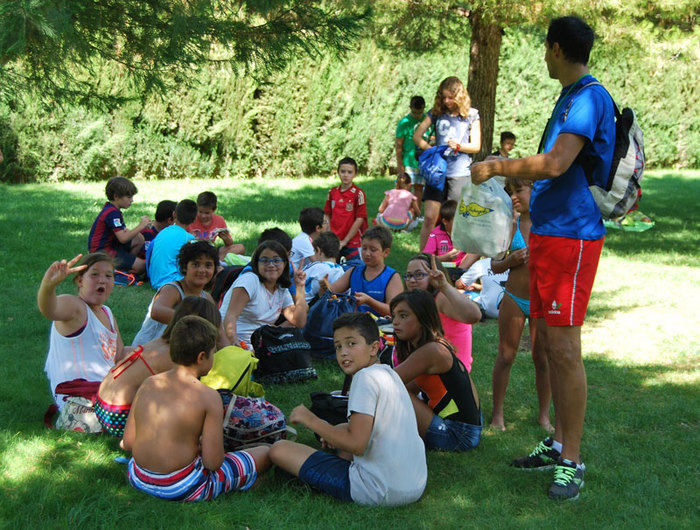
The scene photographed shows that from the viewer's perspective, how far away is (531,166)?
140 inches

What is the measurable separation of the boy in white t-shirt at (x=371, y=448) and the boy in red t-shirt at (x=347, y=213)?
5375 mm

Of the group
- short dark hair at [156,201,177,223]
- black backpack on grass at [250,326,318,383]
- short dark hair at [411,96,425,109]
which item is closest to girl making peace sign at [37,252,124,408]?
black backpack on grass at [250,326,318,383]

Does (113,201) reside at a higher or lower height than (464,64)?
lower

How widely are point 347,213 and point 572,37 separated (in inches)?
228

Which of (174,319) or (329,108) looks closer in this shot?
(174,319)

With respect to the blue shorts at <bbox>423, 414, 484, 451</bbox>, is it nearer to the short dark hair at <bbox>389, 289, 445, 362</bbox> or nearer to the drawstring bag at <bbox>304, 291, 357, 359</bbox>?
the short dark hair at <bbox>389, 289, 445, 362</bbox>

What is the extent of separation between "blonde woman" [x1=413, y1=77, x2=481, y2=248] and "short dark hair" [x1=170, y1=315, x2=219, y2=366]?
568 cm

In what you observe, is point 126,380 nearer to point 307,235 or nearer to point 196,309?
point 196,309

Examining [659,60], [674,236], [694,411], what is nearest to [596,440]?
[694,411]

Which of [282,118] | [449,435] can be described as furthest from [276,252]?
[282,118]

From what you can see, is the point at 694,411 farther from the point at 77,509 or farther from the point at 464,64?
the point at 464,64

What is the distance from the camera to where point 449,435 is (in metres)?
4.38

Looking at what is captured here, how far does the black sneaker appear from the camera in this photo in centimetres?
412

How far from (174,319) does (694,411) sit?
11.7ft
